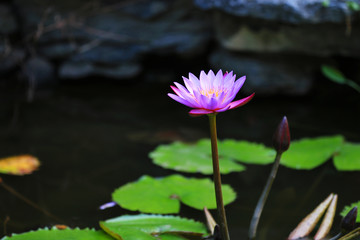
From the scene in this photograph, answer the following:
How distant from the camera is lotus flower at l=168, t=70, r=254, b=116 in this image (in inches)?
27.0

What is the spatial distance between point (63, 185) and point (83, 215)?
0.24 metres

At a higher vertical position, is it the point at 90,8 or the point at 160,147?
the point at 90,8

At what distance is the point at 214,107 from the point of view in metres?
0.69

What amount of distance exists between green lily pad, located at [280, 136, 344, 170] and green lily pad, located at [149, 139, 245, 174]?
0.18 metres

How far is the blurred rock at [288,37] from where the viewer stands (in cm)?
212

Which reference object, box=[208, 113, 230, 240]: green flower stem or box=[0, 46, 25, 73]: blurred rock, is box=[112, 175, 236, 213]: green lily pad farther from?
box=[0, 46, 25, 73]: blurred rock

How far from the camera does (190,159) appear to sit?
1437mm

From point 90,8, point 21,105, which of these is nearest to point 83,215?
point 21,105

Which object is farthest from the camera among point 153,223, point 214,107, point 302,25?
point 302,25

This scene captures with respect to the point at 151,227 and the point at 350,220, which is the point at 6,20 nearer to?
the point at 151,227

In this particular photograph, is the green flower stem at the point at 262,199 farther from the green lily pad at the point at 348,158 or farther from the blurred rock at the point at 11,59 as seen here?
the blurred rock at the point at 11,59

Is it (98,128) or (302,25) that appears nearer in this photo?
(98,128)

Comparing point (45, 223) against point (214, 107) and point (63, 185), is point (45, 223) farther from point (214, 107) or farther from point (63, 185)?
point (214, 107)

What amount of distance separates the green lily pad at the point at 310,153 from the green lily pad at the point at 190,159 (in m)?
0.18
